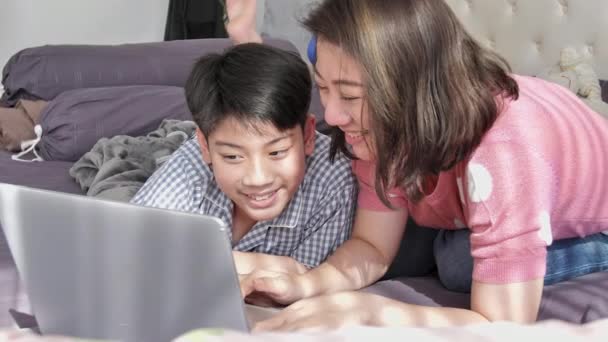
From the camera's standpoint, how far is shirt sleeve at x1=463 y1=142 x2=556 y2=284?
99 centimetres

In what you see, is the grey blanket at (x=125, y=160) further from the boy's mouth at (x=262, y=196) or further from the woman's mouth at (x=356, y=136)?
the woman's mouth at (x=356, y=136)

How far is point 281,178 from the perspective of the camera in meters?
1.21

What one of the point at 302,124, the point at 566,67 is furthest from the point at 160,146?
the point at 566,67

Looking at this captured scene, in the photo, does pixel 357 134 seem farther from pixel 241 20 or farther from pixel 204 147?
pixel 241 20

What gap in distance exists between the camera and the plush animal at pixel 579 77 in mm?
2107

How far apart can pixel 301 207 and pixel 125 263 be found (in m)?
0.58

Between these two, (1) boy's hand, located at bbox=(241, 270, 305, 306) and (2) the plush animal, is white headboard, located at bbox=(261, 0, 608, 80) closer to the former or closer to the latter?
(2) the plush animal

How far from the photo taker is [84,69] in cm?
228

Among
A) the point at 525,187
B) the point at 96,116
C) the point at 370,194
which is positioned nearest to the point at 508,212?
the point at 525,187

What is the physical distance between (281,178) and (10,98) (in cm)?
138

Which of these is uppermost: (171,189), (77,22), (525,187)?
(525,187)

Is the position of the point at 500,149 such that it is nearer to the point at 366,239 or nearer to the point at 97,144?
the point at 366,239

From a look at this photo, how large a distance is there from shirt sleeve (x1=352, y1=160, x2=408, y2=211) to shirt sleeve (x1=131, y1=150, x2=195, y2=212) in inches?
11.1

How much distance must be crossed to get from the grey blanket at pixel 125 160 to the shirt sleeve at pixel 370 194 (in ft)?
1.61
